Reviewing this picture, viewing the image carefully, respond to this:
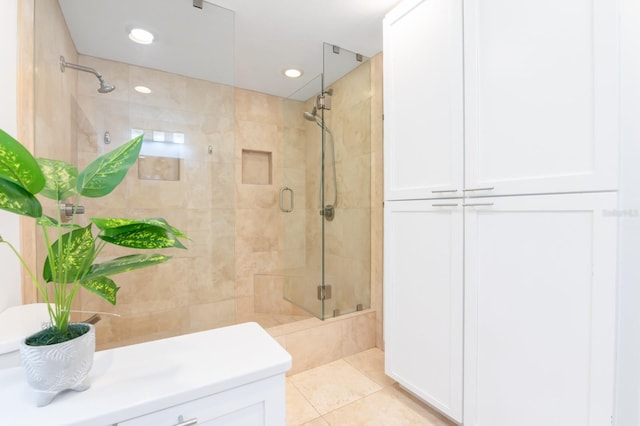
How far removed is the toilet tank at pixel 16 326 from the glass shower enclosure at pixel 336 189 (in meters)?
1.53

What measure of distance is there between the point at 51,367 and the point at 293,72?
2.44 m

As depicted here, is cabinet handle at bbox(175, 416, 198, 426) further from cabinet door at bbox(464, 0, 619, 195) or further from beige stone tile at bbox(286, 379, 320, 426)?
cabinet door at bbox(464, 0, 619, 195)

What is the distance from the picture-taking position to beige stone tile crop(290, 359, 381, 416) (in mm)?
1526

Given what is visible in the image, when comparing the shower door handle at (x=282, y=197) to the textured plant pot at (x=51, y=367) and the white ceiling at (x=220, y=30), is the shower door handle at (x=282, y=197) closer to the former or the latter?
the white ceiling at (x=220, y=30)

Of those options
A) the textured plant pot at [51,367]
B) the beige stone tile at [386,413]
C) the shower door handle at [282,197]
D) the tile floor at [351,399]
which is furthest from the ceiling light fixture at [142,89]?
the beige stone tile at [386,413]

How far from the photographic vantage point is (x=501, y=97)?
108cm

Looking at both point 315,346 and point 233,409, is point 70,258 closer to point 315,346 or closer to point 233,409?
point 233,409

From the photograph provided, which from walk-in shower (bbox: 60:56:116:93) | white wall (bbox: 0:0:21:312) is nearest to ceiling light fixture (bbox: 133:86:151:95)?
walk-in shower (bbox: 60:56:116:93)

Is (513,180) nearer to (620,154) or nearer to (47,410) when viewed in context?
(620,154)

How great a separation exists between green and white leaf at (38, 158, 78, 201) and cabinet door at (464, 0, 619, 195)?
53.7 inches

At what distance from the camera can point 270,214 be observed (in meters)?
2.89

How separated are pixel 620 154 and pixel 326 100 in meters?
1.90

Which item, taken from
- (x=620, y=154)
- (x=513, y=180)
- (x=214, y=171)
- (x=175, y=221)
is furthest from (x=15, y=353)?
(x=620, y=154)

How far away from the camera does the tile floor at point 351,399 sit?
1.38 metres
